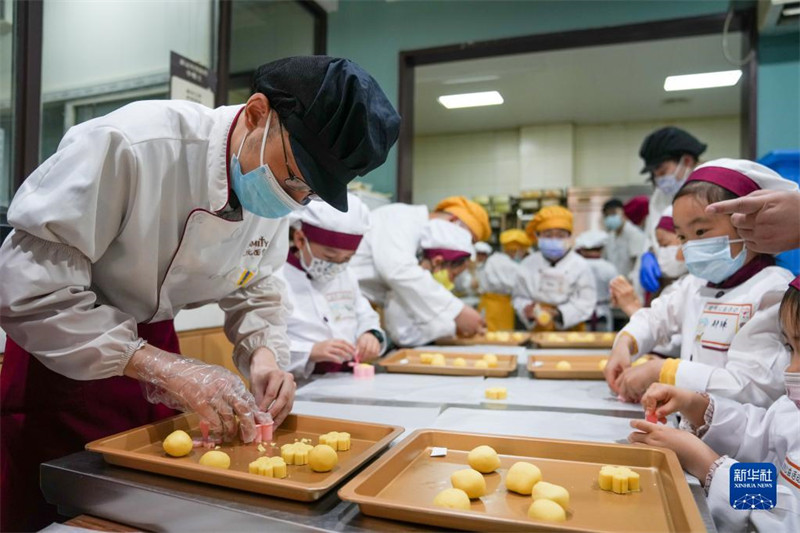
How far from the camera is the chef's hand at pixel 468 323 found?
3201 mm

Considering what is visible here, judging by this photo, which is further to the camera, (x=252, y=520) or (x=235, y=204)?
(x=235, y=204)

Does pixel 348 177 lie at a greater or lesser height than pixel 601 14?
lesser

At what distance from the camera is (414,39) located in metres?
4.47

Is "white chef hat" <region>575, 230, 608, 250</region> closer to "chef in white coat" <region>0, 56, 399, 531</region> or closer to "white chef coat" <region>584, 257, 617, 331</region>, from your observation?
"white chef coat" <region>584, 257, 617, 331</region>

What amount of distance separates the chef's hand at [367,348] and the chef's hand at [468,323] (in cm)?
86

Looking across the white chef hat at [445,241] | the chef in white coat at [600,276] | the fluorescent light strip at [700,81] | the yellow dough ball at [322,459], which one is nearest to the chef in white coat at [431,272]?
the white chef hat at [445,241]

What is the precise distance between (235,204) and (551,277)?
12.5 feet

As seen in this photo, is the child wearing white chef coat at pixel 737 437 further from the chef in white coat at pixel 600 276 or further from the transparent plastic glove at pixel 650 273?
the chef in white coat at pixel 600 276

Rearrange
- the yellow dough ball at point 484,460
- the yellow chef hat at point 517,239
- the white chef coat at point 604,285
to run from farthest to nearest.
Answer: the yellow chef hat at point 517,239
the white chef coat at point 604,285
the yellow dough ball at point 484,460

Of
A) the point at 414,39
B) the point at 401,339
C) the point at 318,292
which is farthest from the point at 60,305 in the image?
the point at 414,39

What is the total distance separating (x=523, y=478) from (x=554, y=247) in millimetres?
3892

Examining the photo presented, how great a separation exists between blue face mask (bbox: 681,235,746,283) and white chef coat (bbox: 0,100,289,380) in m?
1.25

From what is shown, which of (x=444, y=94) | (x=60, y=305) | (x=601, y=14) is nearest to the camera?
(x=60, y=305)

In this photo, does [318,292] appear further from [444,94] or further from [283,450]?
[444,94]
